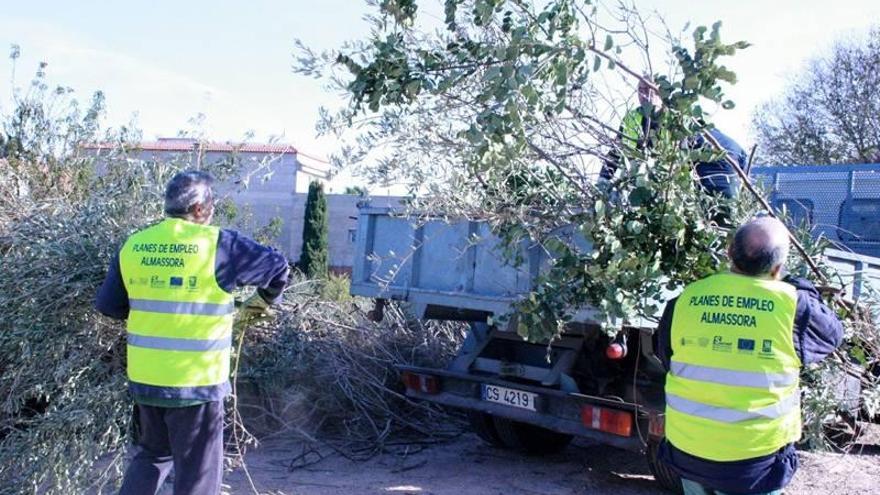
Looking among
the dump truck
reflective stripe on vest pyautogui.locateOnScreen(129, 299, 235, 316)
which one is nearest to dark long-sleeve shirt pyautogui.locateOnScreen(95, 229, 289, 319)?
reflective stripe on vest pyautogui.locateOnScreen(129, 299, 235, 316)

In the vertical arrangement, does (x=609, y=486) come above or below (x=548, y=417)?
below

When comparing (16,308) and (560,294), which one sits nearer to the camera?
(560,294)

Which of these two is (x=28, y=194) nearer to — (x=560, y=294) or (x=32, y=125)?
(x=32, y=125)

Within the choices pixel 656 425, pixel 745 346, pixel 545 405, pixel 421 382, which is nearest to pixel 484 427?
pixel 421 382

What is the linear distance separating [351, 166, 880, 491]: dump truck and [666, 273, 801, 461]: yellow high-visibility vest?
1543 mm

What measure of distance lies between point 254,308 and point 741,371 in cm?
244

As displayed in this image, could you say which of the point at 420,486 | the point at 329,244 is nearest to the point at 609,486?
the point at 420,486

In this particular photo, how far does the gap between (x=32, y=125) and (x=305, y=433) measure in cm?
446

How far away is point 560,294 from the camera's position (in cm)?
429

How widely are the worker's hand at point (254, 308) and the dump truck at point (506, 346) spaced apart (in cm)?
124

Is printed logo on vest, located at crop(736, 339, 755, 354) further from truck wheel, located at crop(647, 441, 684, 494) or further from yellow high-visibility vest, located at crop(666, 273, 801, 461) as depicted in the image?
truck wheel, located at crop(647, 441, 684, 494)

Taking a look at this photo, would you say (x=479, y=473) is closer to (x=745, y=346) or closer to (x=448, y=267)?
(x=448, y=267)

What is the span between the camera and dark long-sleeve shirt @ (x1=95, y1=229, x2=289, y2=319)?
402cm

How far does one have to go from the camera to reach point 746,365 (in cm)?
307
